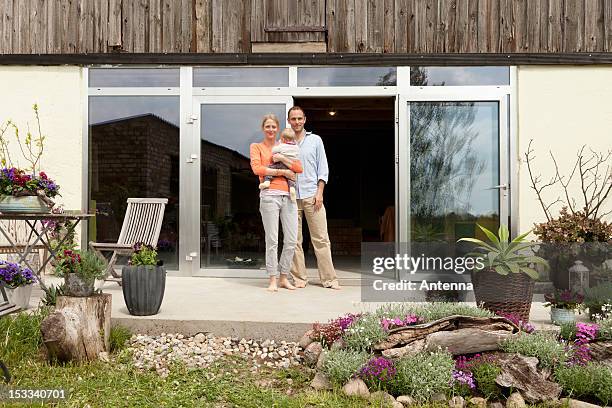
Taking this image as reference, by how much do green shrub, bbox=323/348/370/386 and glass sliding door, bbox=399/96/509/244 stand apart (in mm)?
2956

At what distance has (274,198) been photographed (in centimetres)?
484

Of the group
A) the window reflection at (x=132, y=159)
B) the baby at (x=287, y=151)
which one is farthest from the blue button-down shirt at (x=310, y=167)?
the window reflection at (x=132, y=159)

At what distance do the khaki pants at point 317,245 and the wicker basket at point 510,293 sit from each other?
6.29 feet

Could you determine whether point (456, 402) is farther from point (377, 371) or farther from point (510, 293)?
point (510, 293)

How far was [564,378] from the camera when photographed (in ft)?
9.56

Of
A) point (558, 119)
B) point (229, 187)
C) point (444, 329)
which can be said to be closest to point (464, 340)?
point (444, 329)

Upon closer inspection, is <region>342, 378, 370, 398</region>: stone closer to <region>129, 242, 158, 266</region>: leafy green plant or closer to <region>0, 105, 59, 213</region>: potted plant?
<region>129, 242, 158, 266</region>: leafy green plant

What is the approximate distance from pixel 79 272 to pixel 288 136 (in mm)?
2209

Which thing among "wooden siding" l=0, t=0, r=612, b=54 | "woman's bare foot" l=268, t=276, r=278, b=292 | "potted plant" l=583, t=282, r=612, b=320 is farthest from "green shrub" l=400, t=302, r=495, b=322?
"wooden siding" l=0, t=0, r=612, b=54

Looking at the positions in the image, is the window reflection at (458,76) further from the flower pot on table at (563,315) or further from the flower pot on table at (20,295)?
the flower pot on table at (20,295)

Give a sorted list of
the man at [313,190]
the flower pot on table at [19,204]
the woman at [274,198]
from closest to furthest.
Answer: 1. the flower pot on table at [19,204]
2. the woman at [274,198]
3. the man at [313,190]

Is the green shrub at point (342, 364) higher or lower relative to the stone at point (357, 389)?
higher

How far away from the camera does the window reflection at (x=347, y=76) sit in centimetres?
594

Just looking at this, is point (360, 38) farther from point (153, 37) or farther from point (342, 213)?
point (342, 213)
